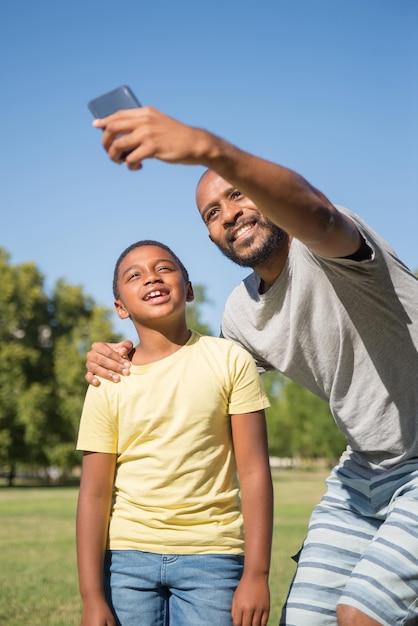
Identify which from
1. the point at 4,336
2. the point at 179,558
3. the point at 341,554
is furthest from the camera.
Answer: the point at 4,336

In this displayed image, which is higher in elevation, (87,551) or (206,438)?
(206,438)

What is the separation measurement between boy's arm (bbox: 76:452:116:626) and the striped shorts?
2.96 ft

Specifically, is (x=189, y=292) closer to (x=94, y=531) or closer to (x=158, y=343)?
(x=158, y=343)

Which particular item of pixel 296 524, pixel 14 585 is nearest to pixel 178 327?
pixel 14 585

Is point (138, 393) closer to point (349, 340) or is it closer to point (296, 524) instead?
point (349, 340)

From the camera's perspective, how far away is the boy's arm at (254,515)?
295 cm

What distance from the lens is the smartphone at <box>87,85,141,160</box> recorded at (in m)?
2.28

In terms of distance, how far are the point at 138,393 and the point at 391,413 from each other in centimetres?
106

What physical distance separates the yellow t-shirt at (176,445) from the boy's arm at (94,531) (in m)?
0.04

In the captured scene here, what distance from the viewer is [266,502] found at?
311 centimetres

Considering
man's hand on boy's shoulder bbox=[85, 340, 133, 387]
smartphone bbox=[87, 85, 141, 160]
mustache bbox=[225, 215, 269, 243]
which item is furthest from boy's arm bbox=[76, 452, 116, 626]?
smartphone bbox=[87, 85, 141, 160]

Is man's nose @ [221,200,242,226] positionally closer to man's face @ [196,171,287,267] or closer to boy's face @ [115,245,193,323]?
man's face @ [196,171,287,267]

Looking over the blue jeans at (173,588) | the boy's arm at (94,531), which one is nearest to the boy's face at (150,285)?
the boy's arm at (94,531)

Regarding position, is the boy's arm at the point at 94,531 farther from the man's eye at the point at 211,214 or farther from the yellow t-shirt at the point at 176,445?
the man's eye at the point at 211,214
